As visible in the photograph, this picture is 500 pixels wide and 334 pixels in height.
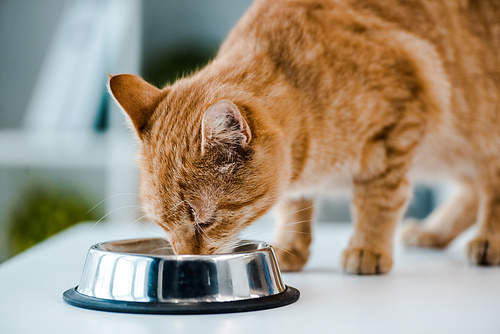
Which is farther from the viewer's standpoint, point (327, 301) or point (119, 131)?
point (119, 131)

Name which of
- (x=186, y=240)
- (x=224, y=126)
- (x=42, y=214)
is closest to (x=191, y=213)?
(x=186, y=240)

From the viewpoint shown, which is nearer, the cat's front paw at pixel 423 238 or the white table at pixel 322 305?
the white table at pixel 322 305

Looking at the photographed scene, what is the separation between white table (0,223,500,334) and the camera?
2.57 feet

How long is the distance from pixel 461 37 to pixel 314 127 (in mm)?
563

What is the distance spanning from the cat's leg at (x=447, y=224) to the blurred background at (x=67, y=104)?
98 cm

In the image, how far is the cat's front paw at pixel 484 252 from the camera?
1.42 metres

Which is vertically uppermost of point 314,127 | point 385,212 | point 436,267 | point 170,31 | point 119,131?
point 170,31

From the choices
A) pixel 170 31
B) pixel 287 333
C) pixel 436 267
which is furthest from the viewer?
pixel 170 31

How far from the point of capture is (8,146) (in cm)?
262

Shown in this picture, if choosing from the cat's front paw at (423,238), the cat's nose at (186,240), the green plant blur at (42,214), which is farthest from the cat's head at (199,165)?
the green plant blur at (42,214)

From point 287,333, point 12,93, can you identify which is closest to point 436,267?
point 287,333

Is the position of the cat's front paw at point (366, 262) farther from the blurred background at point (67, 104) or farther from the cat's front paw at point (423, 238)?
the blurred background at point (67, 104)

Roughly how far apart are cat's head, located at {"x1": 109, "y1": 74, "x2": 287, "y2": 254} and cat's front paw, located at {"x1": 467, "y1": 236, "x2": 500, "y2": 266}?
57 centimetres

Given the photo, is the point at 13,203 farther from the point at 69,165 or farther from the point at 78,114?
the point at 78,114
